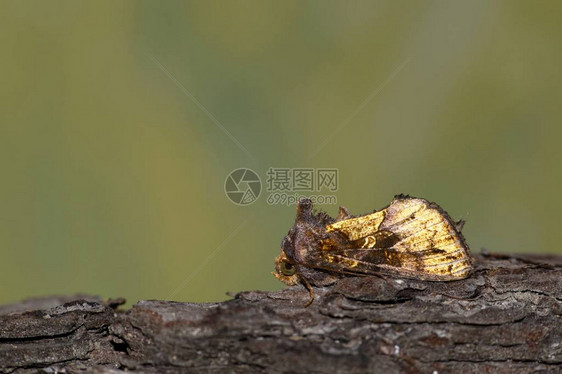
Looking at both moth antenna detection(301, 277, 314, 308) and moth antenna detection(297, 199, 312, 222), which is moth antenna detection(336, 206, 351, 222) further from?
moth antenna detection(301, 277, 314, 308)

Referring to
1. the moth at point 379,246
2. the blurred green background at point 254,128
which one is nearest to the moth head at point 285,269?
the moth at point 379,246

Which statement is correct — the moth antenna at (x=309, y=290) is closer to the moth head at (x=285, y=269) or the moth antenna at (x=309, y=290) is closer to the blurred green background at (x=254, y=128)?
the moth head at (x=285, y=269)

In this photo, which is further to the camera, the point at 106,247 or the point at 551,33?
the point at 551,33

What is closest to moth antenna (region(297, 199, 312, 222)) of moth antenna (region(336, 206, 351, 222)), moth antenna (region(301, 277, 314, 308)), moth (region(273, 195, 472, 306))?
moth (region(273, 195, 472, 306))

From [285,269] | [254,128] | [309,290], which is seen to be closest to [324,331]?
[309,290]

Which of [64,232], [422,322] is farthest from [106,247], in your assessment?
[422,322]

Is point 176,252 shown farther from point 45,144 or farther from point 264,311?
point 264,311

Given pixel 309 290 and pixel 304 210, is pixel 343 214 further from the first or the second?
pixel 309 290
